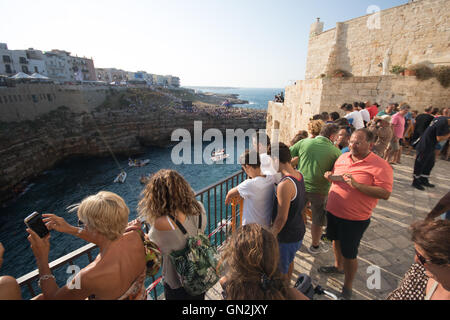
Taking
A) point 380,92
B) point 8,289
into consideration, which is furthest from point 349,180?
point 380,92

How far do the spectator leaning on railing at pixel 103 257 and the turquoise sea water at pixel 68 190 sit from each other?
586 inches

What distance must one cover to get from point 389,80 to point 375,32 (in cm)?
524

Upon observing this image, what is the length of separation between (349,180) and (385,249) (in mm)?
1896

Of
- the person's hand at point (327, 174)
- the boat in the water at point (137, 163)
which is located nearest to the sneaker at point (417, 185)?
the person's hand at point (327, 174)

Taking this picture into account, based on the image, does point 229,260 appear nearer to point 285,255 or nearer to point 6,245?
point 285,255

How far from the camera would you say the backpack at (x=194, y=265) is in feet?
5.99

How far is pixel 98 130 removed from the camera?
33562mm

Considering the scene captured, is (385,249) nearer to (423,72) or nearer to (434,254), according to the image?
(434,254)

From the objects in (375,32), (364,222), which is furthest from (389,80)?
(364,222)

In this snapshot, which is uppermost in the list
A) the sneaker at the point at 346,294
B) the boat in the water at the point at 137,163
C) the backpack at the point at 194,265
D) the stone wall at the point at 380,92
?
the stone wall at the point at 380,92

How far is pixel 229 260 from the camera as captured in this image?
4.45 ft

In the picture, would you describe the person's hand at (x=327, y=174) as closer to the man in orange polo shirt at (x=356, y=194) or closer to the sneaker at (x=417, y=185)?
the man in orange polo shirt at (x=356, y=194)

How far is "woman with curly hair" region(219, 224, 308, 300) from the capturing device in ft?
4.08

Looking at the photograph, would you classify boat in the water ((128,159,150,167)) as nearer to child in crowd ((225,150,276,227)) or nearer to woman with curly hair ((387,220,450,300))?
child in crowd ((225,150,276,227))
